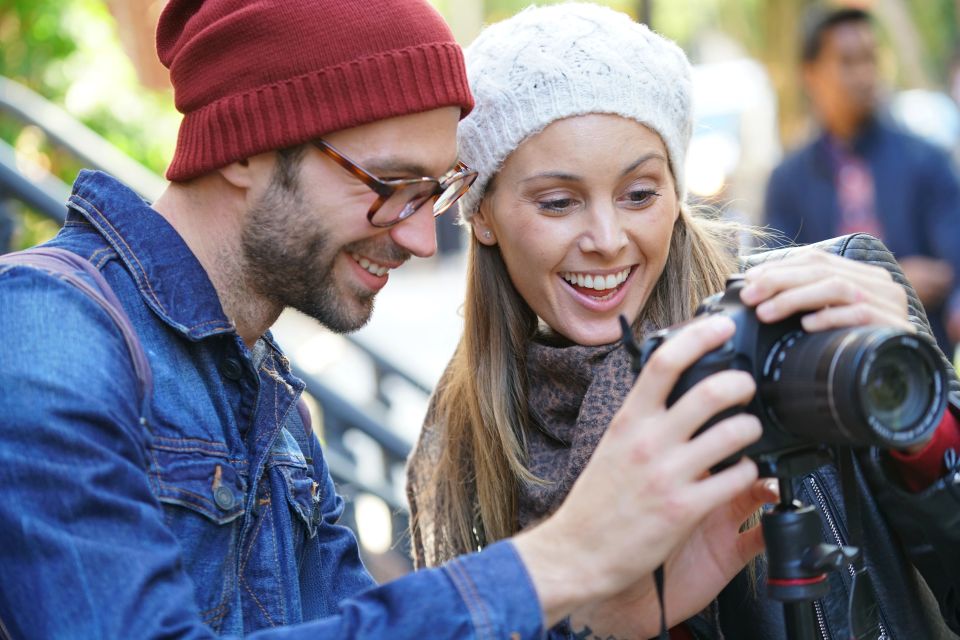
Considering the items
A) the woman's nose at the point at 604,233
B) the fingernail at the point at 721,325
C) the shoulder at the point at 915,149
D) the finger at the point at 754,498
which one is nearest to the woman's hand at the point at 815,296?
the fingernail at the point at 721,325

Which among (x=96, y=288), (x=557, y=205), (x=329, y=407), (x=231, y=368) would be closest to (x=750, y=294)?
(x=557, y=205)

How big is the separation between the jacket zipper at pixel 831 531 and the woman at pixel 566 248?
15 centimetres

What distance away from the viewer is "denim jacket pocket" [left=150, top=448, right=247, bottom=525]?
204 centimetres

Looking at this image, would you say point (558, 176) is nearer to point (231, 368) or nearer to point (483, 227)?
point (483, 227)

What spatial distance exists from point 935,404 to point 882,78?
14.3ft

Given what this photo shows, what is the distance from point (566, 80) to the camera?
8.91 ft

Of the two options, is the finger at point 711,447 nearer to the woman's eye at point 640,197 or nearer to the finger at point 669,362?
the finger at point 669,362

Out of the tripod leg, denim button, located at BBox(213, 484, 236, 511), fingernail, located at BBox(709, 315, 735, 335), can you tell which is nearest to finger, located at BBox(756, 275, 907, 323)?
fingernail, located at BBox(709, 315, 735, 335)

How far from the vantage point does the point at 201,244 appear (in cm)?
238

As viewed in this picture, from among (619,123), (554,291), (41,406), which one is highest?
(619,123)

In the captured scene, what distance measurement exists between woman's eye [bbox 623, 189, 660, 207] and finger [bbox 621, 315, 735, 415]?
3.15ft

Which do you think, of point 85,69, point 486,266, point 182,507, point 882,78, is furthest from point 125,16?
point 182,507

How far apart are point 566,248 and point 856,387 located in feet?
3.55

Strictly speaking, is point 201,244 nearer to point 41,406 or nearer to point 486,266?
point 41,406
